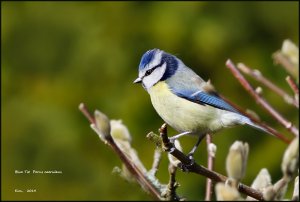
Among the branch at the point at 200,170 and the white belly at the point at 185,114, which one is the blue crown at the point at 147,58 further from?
the branch at the point at 200,170

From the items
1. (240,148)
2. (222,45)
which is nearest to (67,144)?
(222,45)

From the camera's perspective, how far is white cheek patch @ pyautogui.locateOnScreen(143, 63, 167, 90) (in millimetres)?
1714

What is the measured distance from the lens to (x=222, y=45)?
3.11 m

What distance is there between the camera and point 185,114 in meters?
1.61

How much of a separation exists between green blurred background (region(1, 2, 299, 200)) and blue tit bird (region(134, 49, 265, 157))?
3.66 feet

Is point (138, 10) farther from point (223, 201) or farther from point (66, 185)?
point (223, 201)

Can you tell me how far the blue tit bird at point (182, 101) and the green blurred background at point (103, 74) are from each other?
1.12m

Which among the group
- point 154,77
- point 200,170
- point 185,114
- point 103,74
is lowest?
point 200,170

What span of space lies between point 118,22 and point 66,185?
873 millimetres

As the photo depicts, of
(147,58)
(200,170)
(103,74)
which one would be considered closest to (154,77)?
(147,58)

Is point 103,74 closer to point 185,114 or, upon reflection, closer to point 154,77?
point 154,77

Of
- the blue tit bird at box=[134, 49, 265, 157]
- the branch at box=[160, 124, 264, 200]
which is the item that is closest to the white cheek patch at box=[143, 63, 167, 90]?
the blue tit bird at box=[134, 49, 265, 157]

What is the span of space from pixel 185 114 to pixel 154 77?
0.17m

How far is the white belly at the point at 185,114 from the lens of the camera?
160 cm
